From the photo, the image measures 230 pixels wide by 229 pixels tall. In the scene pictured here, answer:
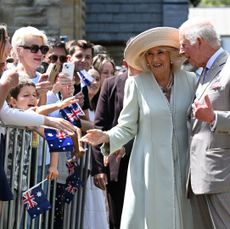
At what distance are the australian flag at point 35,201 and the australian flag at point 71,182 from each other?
0.82 metres

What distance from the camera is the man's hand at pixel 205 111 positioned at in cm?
566

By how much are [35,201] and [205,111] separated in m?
1.70

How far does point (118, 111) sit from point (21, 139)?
1.28 meters

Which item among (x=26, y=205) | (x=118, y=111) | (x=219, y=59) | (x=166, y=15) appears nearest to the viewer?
(x=219, y=59)

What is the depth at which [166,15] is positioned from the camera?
20516 millimetres

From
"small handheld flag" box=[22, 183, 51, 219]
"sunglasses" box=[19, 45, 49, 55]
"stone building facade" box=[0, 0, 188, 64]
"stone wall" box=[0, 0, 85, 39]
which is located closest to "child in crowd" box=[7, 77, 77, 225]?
"small handheld flag" box=[22, 183, 51, 219]

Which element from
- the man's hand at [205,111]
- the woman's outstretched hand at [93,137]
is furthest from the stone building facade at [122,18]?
the man's hand at [205,111]

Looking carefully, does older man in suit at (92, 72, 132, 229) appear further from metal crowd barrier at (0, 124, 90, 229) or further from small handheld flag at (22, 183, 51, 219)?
small handheld flag at (22, 183, 51, 219)

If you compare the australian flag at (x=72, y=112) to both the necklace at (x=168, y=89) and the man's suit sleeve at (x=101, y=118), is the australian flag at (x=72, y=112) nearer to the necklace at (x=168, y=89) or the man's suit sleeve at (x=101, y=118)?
the man's suit sleeve at (x=101, y=118)

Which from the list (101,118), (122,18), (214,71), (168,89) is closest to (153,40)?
(168,89)

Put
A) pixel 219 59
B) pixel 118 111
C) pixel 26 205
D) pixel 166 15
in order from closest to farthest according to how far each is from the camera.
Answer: pixel 219 59
pixel 26 205
pixel 118 111
pixel 166 15

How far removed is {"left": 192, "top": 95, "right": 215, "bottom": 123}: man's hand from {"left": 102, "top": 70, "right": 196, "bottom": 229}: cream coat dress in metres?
0.59

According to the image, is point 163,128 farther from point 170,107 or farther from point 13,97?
point 13,97

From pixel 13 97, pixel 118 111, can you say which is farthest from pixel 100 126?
pixel 13 97
